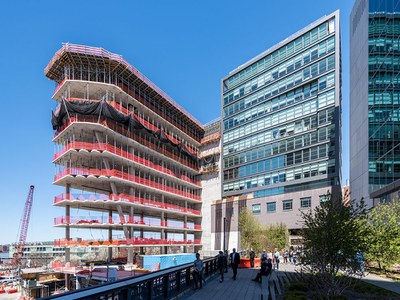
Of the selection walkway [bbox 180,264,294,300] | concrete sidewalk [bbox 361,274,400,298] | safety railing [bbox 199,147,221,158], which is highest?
safety railing [bbox 199,147,221,158]

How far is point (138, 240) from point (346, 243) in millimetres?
43818

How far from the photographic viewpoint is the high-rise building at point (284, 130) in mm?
60688

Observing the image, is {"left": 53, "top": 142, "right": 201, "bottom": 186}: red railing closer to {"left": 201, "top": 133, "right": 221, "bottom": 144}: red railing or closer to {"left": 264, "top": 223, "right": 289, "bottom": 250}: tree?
{"left": 201, "top": 133, "right": 221, "bottom": 144}: red railing

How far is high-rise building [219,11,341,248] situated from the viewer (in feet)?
199

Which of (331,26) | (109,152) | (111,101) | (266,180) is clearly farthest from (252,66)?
(109,152)

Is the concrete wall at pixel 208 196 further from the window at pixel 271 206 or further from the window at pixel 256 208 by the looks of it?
the window at pixel 271 206

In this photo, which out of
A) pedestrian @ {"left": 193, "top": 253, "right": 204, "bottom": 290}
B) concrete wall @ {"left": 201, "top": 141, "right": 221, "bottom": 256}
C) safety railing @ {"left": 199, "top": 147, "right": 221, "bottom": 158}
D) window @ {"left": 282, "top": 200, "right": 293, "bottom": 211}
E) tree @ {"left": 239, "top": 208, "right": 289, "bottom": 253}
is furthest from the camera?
safety railing @ {"left": 199, "top": 147, "right": 221, "bottom": 158}

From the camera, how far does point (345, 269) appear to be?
43.5 feet

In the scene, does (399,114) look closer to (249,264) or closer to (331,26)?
(249,264)

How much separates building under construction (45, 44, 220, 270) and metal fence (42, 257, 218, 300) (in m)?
34.7

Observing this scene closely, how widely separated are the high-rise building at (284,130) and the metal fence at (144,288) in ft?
152

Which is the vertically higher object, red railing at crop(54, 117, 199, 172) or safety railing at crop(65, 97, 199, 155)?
safety railing at crop(65, 97, 199, 155)

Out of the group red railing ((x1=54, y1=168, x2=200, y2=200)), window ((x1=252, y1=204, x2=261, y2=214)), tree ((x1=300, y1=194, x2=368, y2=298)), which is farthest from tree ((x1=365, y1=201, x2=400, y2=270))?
window ((x1=252, y1=204, x2=261, y2=214))

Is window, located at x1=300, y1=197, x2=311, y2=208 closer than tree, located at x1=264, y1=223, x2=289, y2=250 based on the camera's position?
No
